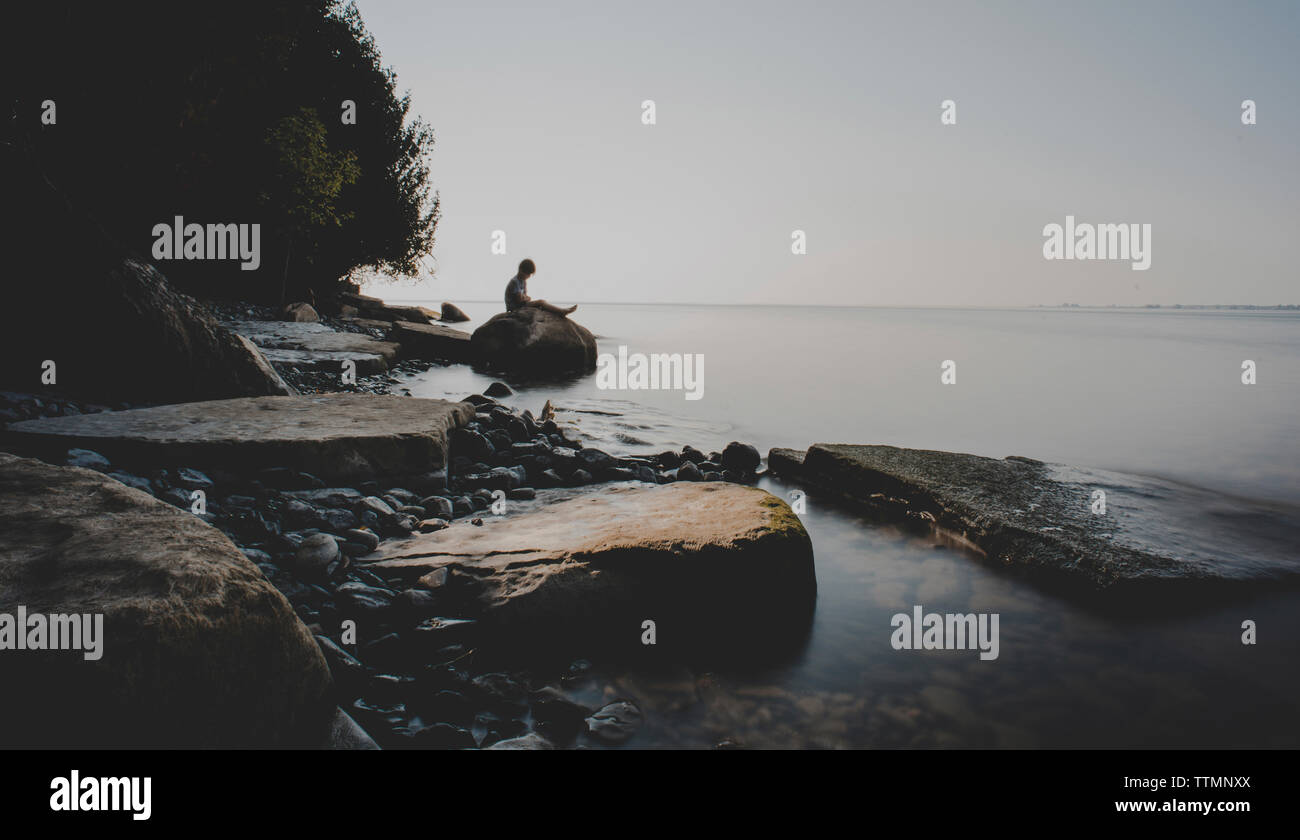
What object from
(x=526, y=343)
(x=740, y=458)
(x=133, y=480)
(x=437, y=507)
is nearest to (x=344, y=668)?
(x=437, y=507)

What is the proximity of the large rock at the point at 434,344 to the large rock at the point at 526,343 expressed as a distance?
2.63 ft

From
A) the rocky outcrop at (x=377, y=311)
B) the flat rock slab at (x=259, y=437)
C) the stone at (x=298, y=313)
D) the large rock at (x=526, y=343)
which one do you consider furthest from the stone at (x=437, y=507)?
the rocky outcrop at (x=377, y=311)

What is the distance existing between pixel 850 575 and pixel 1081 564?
1350 mm

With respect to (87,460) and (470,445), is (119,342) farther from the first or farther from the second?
(470,445)

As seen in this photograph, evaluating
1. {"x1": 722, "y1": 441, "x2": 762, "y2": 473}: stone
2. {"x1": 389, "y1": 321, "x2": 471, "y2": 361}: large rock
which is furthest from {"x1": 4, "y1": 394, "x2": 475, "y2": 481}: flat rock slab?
{"x1": 389, "y1": 321, "x2": 471, "y2": 361}: large rock

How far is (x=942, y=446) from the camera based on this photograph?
9.15 m

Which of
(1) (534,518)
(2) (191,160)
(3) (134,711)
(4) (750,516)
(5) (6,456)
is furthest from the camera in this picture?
(2) (191,160)

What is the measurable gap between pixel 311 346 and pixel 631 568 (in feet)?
32.6

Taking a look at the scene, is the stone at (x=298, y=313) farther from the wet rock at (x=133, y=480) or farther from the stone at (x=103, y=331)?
the wet rock at (x=133, y=480)

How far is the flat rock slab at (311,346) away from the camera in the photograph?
10.4 metres

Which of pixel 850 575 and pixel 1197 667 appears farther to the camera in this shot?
pixel 850 575

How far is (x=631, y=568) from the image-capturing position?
341 cm
